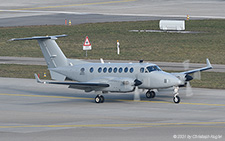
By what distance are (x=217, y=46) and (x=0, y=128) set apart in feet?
137

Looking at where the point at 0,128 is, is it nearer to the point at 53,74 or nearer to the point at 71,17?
the point at 53,74

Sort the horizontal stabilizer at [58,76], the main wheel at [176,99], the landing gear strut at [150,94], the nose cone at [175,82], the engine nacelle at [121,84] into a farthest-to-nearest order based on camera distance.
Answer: the horizontal stabilizer at [58,76] < the landing gear strut at [150,94] < the main wheel at [176,99] < the engine nacelle at [121,84] < the nose cone at [175,82]

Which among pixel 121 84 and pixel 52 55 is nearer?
pixel 121 84

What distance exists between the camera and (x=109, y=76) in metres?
34.7

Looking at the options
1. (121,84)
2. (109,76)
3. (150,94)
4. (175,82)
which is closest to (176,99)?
(175,82)

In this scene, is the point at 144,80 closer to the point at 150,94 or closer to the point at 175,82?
the point at 175,82

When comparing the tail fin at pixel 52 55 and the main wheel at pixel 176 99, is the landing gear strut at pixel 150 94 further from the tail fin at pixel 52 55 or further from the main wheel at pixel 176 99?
the tail fin at pixel 52 55

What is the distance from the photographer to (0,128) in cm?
2670

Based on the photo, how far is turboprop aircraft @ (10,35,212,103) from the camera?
3297cm

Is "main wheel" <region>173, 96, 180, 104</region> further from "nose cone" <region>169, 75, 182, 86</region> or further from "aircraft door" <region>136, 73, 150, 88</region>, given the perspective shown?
"aircraft door" <region>136, 73, 150, 88</region>

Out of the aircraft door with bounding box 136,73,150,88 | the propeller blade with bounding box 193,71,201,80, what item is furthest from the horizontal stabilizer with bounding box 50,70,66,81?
the propeller blade with bounding box 193,71,201,80

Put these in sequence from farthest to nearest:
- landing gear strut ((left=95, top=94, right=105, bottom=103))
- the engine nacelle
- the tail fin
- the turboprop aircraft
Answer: the tail fin → landing gear strut ((left=95, top=94, right=105, bottom=103)) → the turboprop aircraft → the engine nacelle

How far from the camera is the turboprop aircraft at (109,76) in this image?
3297 centimetres

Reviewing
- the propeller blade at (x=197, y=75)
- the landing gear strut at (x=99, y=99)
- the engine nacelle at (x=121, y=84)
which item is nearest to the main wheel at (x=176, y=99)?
the engine nacelle at (x=121, y=84)
